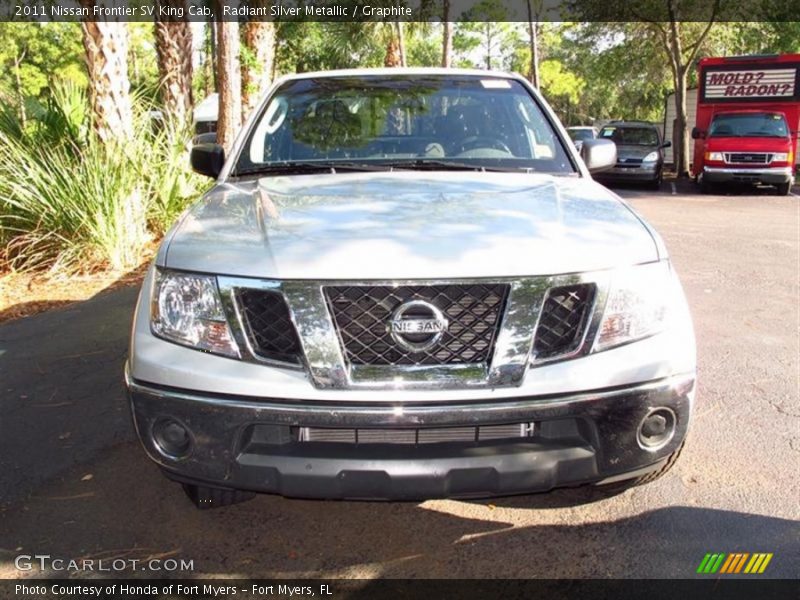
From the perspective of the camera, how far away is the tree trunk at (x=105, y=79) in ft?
26.7

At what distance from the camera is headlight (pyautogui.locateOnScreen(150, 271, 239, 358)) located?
96.3 inches

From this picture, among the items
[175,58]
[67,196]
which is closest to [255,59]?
[175,58]

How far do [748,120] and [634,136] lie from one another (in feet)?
9.29

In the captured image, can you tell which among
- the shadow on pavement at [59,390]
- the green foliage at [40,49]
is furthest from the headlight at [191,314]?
the green foliage at [40,49]

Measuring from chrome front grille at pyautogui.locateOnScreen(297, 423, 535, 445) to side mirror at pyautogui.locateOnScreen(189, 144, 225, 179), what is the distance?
7.22 feet

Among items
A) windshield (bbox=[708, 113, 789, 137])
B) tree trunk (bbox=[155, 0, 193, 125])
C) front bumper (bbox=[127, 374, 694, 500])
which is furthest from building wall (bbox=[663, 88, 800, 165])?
front bumper (bbox=[127, 374, 694, 500])

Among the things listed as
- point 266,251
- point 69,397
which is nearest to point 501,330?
point 266,251

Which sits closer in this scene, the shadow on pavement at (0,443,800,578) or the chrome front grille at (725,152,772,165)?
the shadow on pavement at (0,443,800,578)

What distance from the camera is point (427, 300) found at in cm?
238

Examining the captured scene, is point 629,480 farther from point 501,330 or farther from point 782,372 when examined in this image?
point 782,372

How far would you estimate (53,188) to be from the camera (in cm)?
750

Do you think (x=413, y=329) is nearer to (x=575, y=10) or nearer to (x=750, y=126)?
(x=750, y=126)

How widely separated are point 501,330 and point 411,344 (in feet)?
0.94

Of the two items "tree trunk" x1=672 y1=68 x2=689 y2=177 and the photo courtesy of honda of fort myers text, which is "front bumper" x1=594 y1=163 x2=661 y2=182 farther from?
the photo courtesy of honda of fort myers text
